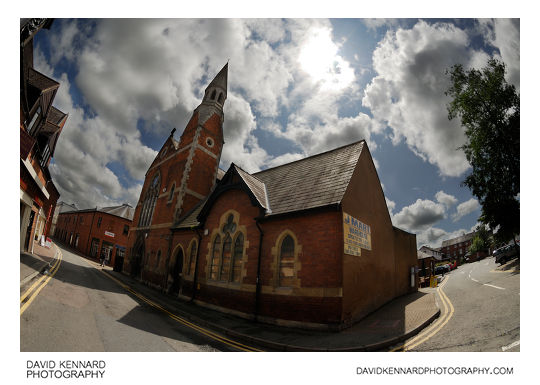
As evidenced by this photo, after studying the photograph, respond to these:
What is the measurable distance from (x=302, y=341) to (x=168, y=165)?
22250 millimetres

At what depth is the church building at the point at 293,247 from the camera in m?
9.12

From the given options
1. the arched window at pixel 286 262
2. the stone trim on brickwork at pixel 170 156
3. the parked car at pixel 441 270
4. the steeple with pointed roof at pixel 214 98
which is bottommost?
the parked car at pixel 441 270

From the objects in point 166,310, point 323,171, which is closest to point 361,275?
point 323,171

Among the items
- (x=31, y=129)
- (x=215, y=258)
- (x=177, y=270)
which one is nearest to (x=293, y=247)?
(x=215, y=258)

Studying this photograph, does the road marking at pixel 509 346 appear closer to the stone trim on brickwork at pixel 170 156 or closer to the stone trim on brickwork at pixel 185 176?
the stone trim on brickwork at pixel 185 176

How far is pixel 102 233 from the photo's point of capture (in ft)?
129

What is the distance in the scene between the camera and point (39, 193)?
1652cm

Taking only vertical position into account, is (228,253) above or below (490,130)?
below

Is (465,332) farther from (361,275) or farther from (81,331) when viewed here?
(81,331)

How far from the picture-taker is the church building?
9.12 m

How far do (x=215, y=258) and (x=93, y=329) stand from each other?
7.41 m

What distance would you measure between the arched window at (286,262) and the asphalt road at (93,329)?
3.76 metres

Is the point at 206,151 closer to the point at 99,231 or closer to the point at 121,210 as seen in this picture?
the point at 99,231

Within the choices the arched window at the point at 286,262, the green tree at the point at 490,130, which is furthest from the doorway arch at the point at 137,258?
the green tree at the point at 490,130
